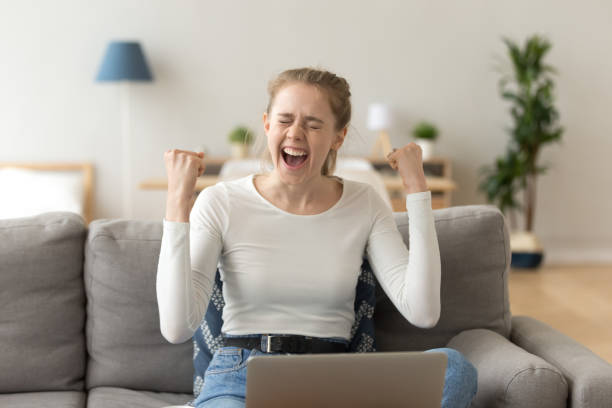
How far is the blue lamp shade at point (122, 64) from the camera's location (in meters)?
4.95

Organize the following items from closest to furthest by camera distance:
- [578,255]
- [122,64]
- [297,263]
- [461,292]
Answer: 1. [297,263]
2. [461,292]
3. [122,64]
4. [578,255]

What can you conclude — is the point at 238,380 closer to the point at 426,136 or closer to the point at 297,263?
the point at 297,263

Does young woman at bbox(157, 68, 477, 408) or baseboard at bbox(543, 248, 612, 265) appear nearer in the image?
young woman at bbox(157, 68, 477, 408)

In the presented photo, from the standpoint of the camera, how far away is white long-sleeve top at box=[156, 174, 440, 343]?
1.74m

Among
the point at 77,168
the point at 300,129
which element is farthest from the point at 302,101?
the point at 77,168

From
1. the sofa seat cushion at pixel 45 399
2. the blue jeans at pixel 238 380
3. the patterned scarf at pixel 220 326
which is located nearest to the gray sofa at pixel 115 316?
the sofa seat cushion at pixel 45 399

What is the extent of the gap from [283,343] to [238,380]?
0.13 meters

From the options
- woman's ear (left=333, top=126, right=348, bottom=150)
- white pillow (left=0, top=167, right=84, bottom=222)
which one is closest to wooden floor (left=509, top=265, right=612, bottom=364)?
woman's ear (left=333, top=126, right=348, bottom=150)

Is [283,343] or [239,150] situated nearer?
[283,343]

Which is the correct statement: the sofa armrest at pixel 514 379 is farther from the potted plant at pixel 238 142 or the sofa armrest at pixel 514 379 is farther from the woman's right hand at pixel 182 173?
the potted plant at pixel 238 142

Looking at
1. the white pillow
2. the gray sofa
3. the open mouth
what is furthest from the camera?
the white pillow

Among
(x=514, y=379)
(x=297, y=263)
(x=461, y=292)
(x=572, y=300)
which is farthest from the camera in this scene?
(x=572, y=300)

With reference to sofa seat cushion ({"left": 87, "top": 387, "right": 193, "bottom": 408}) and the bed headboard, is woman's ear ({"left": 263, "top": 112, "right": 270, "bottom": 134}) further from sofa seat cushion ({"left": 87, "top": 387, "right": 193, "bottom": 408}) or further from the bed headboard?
the bed headboard

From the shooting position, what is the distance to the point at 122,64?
496cm
